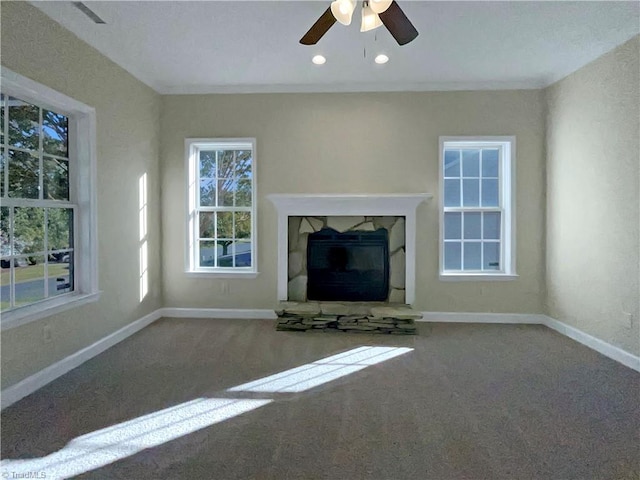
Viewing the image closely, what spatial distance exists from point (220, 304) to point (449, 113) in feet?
12.0

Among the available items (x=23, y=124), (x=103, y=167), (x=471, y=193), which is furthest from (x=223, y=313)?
(x=471, y=193)

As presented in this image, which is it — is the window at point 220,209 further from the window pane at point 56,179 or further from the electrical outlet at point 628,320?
the electrical outlet at point 628,320

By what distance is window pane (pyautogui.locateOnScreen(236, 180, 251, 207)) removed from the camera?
4844 mm

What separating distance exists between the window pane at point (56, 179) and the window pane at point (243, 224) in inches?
76.1

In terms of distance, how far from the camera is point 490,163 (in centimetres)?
474

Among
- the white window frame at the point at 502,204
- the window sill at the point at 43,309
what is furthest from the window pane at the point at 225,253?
the white window frame at the point at 502,204

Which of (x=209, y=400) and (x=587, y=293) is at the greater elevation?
(x=587, y=293)

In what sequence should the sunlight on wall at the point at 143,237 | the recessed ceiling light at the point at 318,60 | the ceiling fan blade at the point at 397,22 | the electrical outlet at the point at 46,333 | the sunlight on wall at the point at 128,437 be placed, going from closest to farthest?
the sunlight on wall at the point at 128,437 → the ceiling fan blade at the point at 397,22 → the electrical outlet at the point at 46,333 → the recessed ceiling light at the point at 318,60 → the sunlight on wall at the point at 143,237

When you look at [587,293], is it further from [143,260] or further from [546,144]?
[143,260]

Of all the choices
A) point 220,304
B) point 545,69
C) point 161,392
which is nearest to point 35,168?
point 161,392

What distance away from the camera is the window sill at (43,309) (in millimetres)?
2566

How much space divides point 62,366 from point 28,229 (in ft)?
3.63

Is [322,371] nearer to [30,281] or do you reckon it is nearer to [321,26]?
[30,281]

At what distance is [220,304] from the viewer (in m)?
4.82
